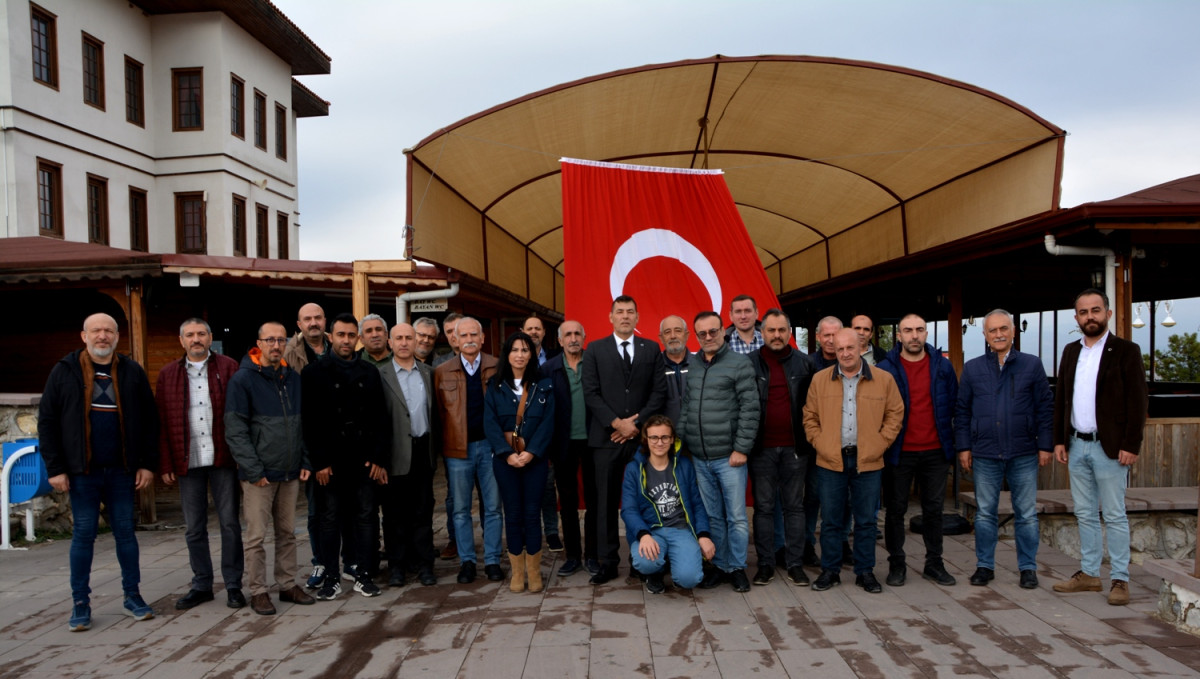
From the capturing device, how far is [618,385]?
4.99m

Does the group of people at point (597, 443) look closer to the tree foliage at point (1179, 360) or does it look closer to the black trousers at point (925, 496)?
the black trousers at point (925, 496)

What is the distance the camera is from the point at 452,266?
891 centimetres

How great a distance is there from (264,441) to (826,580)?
3.67 m

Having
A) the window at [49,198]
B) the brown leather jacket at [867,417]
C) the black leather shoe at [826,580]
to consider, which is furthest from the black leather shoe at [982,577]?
the window at [49,198]

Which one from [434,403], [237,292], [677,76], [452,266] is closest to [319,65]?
[237,292]

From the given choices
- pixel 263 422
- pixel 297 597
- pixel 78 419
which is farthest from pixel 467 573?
pixel 78 419

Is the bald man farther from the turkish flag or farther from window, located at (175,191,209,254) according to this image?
window, located at (175,191,209,254)

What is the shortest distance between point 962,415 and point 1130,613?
4.72ft

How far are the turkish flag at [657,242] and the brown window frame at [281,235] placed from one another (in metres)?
16.4

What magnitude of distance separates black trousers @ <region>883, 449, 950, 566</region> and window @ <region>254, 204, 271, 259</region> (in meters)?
18.9

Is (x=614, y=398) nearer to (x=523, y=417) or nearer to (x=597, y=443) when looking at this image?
(x=597, y=443)

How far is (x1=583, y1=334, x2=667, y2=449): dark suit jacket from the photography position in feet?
16.4

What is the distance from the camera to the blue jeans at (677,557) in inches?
186

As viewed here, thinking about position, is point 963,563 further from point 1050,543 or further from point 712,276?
point 712,276
